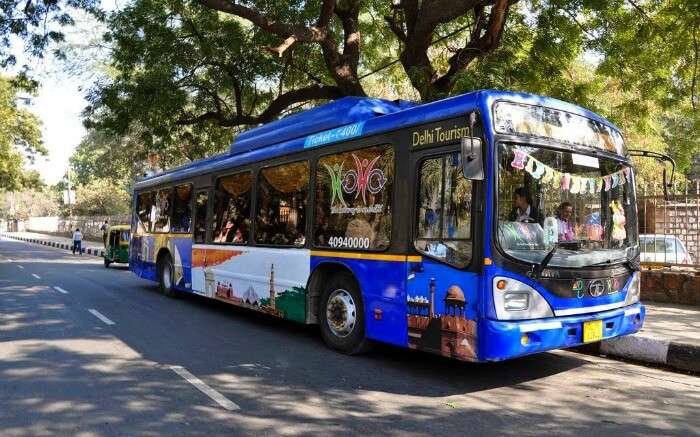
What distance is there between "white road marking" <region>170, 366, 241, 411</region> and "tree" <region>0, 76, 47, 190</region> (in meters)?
33.8

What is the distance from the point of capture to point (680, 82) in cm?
1343

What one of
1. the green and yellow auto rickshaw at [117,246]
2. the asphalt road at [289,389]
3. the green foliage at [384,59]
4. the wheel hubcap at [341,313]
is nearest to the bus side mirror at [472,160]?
the asphalt road at [289,389]

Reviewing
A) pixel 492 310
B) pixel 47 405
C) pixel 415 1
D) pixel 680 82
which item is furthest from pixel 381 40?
pixel 47 405

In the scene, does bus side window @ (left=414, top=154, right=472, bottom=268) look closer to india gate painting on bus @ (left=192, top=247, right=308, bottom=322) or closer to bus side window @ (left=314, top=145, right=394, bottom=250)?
bus side window @ (left=314, top=145, right=394, bottom=250)

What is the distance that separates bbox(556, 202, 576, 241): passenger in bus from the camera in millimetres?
5793

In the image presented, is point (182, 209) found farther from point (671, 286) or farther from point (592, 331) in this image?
point (671, 286)

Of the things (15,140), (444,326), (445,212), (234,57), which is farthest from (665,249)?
(15,140)

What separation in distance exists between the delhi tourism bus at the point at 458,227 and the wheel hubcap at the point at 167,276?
4966mm

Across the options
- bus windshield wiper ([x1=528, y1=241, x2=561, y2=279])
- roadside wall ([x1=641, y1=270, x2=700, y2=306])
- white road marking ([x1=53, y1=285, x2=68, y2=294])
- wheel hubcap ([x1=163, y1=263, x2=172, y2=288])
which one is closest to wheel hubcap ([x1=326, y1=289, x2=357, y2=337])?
bus windshield wiper ([x1=528, y1=241, x2=561, y2=279])

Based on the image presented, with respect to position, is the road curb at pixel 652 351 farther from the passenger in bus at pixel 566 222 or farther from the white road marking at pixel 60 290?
the white road marking at pixel 60 290

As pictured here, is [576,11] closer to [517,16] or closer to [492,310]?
[517,16]

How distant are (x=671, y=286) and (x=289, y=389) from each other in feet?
29.0

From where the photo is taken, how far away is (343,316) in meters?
7.18

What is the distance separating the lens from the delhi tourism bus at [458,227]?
541 centimetres
